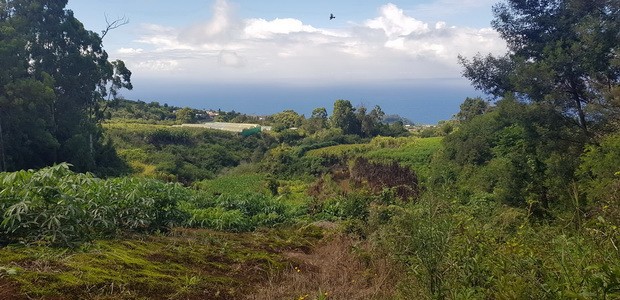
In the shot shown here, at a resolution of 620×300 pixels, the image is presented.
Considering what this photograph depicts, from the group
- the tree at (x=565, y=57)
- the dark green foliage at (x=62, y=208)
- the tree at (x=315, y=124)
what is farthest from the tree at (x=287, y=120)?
the dark green foliage at (x=62, y=208)

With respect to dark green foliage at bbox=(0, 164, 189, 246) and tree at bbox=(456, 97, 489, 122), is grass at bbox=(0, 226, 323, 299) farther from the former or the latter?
tree at bbox=(456, 97, 489, 122)

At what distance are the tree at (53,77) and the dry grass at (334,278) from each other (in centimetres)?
1399

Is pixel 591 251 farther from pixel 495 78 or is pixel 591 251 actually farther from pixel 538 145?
pixel 495 78

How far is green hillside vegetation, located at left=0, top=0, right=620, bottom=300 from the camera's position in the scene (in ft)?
8.06

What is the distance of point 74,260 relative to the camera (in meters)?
2.79

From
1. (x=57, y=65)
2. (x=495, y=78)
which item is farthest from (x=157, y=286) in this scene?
(x=57, y=65)

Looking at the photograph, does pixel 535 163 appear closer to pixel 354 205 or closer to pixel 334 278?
pixel 354 205

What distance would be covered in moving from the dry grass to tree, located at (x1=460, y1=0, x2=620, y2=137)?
7.43 m

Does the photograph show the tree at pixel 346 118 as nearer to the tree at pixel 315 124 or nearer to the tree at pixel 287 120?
the tree at pixel 315 124

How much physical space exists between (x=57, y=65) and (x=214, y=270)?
1925 cm

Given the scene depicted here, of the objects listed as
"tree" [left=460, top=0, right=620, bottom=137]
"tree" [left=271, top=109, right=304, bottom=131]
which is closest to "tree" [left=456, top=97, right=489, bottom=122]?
"tree" [left=271, top=109, right=304, bottom=131]

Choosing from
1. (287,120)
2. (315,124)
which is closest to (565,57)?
(315,124)

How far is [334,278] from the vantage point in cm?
349

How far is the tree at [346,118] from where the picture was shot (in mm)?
37750
